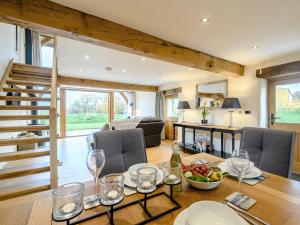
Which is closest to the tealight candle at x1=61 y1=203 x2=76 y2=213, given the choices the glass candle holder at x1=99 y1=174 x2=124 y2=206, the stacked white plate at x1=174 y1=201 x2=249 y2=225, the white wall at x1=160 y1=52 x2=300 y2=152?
the glass candle holder at x1=99 y1=174 x2=124 y2=206

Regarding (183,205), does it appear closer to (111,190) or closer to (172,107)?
(111,190)

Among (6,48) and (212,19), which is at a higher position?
(6,48)

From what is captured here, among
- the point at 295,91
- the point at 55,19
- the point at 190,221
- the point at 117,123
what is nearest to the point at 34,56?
the point at 117,123

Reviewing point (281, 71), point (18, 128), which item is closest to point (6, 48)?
point (18, 128)

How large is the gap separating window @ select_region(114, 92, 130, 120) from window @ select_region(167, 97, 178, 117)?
9.19 feet

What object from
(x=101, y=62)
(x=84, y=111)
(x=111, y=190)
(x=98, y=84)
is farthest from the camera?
(x=84, y=111)

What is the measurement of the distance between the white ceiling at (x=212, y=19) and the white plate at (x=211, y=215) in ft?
5.66

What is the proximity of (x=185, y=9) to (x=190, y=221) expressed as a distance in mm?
1850

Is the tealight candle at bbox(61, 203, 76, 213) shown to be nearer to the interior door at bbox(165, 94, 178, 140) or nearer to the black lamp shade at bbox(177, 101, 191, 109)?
the black lamp shade at bbox(177, 101, 191, 109)

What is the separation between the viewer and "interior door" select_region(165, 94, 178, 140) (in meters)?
6.34

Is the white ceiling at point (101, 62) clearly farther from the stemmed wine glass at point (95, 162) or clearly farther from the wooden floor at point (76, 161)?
the stemmed wine glass at point (95, 162)

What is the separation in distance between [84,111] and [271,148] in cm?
736

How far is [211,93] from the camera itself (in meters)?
4.53

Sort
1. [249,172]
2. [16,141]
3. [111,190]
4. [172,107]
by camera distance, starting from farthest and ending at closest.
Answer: [172,107], [16,141], [249,172], [111,190]
